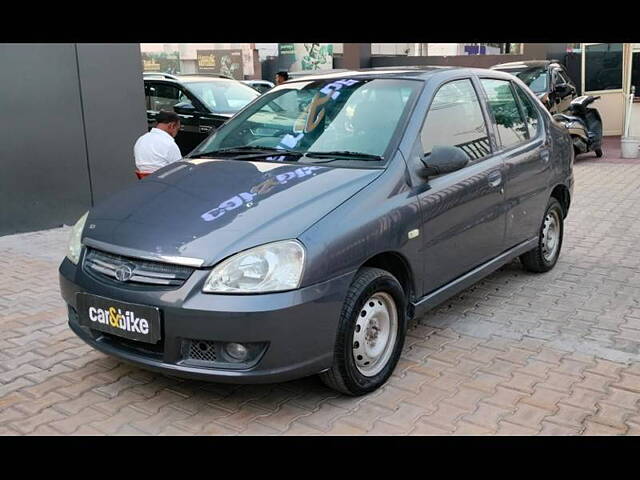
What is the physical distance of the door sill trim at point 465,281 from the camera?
12.8ft

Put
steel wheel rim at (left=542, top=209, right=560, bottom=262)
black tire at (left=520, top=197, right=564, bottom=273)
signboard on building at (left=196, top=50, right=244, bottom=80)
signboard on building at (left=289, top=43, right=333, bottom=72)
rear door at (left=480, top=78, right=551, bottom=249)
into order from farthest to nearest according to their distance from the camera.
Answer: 1. signboard on building at (left=196, top=50, right=244, bottom=80)
2. signboard on building at (left=289, top=43, right=333, bottom=72)
3. steel wheel rim at (left=542, top=209, right=560, bottom=262)
4. black tire at (left=520, top=197, right=564, bottom=273)
5. rear door at (left=480, top=78, right=551, bottom=249)

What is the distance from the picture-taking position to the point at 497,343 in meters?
4.24

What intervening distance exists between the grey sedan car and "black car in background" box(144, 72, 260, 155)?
19.4 feet

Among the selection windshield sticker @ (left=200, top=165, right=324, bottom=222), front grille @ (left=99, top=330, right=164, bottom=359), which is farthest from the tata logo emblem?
A: windshield sticker @ (left=200, top=165, right=324, bottom=222)

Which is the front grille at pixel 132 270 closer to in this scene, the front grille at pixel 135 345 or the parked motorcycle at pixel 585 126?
the front grille at pixel 135 345

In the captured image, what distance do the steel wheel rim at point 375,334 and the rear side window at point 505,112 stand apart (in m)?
1.85

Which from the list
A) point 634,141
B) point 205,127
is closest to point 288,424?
point 205,127

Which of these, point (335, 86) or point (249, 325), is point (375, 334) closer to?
point (249, 325)

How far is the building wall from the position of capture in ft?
23.1

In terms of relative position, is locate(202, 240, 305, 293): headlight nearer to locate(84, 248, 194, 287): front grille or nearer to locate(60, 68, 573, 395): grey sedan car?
locate(60, 68, 573, 395): grey sedan car

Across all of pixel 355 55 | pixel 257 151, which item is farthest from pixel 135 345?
pixel 355 55
